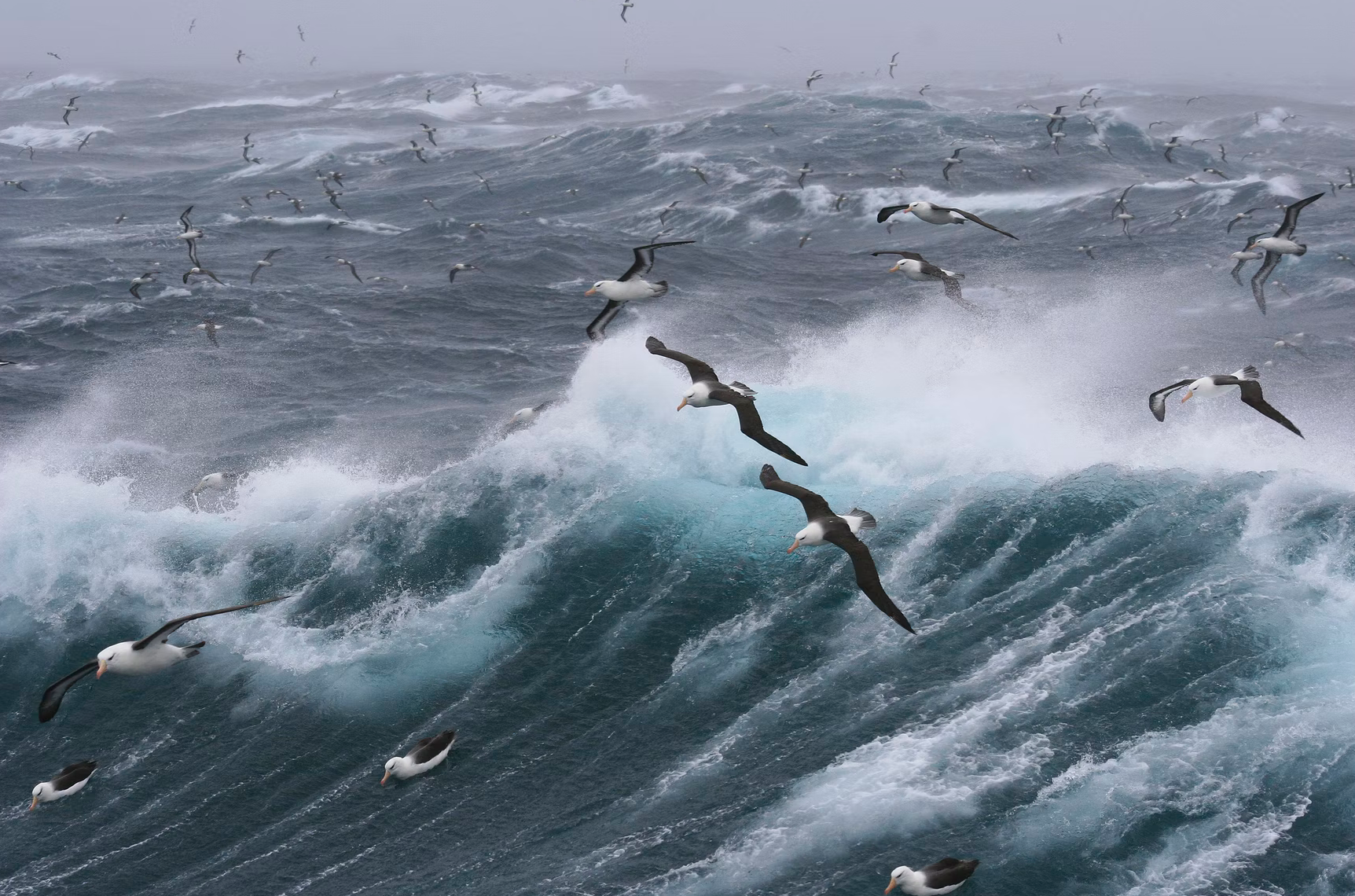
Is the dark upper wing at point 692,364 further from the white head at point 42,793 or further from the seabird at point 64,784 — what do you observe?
the white head at point 42,793

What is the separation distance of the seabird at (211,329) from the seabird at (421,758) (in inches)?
955

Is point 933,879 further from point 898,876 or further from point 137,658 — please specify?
point 137,658

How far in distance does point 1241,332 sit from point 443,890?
32.3 m

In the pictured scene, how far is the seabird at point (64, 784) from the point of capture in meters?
19.2

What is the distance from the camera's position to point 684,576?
2475 centimetres

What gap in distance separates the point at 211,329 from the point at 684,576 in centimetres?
2223

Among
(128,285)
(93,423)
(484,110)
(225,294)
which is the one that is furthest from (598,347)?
(484,110)

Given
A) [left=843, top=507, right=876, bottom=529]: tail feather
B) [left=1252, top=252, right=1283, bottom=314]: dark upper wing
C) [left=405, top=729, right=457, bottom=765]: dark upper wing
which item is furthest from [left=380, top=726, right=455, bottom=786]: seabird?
[left=1252, top=252, right=1283, bottom=314]: dark upper wing

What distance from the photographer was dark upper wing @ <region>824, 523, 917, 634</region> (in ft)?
51.1

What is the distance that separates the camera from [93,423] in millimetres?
33250

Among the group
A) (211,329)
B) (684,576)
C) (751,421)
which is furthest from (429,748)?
(211,329)

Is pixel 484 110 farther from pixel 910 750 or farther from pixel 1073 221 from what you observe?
pixel 910 750

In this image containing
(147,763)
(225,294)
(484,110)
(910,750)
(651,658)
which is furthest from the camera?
(484,110)

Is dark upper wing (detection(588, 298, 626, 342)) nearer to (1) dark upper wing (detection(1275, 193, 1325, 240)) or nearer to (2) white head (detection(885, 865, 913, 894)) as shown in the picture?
(2) white head (detection(885, 865, 913, 894))
